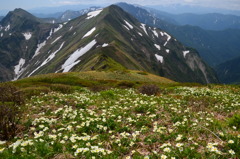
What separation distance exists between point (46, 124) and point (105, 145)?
3.99 metres

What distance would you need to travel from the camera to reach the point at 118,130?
9953 millimetres

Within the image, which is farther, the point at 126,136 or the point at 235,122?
the point at 235,122

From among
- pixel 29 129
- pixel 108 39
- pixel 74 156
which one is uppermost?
pixel 74 156

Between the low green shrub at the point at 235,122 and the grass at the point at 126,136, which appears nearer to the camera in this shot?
the grass at the point at 126,136

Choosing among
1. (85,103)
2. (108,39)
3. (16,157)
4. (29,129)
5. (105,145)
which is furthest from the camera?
(108,39)

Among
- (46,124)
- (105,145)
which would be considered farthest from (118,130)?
(46,124)

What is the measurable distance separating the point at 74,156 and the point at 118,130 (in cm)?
313

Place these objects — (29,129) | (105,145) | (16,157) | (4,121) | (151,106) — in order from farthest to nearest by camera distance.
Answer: (151,106) → (29,129) → (4,121) → (105,145) → (16,157)

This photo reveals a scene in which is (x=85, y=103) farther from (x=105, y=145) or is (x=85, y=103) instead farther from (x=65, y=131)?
(x=105, y=145)

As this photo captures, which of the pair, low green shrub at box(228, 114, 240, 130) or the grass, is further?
low green shrub at box(228, 114, 240, 130)

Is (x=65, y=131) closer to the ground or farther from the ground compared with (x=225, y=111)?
farther from the ground

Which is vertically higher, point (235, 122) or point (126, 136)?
point (126, 136)

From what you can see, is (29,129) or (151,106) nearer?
(29,129)

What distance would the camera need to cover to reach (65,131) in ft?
31.8
